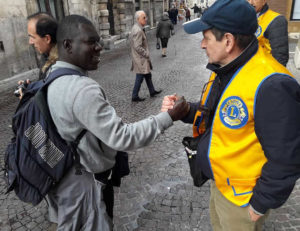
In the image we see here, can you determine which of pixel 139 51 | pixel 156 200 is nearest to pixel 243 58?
pixel 156 200

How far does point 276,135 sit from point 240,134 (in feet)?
0.59

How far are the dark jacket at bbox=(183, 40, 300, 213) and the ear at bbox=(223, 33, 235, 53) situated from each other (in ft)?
0.23

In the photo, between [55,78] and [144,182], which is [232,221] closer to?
[55,78]

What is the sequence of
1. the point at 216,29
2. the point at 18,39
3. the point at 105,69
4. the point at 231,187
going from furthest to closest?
the point at 105,69 → the point at 18,39 → the point at 231,187 → the point at 216,29

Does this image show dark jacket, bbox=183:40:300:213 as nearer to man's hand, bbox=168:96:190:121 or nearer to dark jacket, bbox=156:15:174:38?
man's hand, bbox=168:96:190:121

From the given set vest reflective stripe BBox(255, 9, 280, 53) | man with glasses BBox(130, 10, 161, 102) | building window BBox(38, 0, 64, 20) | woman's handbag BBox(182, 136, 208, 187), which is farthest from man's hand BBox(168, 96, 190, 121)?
building window BBox(38, 0, 64, 20)

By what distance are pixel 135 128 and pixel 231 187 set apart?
64 centimetres

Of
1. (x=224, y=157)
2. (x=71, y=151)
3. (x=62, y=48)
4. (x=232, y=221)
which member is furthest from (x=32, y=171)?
(x=232, y=221)

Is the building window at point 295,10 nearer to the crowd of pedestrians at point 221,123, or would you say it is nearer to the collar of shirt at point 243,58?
the crowd of pedestrians at point 221,123

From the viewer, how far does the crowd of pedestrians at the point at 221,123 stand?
1.29 metres

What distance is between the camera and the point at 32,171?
159 cm

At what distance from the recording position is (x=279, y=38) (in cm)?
313

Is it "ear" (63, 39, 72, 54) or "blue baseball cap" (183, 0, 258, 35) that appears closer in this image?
"blue baseball cap" (183, 0, 258, 35)

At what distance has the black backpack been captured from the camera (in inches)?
60.6
